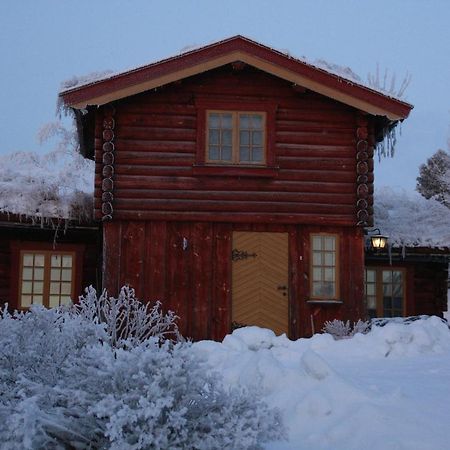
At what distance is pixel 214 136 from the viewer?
38.8ft

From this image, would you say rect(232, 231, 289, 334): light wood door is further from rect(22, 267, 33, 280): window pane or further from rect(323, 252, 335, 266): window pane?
rect(22, 267, 33, 280): window pane

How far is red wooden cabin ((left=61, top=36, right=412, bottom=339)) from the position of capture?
11.4m

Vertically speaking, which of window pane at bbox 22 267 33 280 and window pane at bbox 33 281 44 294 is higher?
window pane at bbox 22 267 33 280

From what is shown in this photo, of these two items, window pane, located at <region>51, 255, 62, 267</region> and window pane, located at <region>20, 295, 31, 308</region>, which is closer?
window pane, located at <region>20, 295, 31, 308</region>

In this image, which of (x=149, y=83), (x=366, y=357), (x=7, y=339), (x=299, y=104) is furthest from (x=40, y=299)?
(x=7, y=339)

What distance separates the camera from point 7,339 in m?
4.03

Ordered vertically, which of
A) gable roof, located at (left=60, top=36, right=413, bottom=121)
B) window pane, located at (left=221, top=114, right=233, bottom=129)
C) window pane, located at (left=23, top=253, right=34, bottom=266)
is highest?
gable roof, located at (left=60, top=36, right=413, bottom=121)

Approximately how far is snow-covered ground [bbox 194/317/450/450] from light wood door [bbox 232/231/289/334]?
294 cm

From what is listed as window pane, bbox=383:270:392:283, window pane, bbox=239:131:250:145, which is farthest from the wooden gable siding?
window pane, bbox=383:270:392:283

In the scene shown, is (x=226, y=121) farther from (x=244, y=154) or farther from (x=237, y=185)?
(x=237, y=185)

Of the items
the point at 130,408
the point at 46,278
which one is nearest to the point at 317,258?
the point at 46,278

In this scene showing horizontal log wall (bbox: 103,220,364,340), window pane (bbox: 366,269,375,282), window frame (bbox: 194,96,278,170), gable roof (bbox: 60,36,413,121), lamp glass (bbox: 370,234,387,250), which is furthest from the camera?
window pane (bbox: 366,269,375,282)

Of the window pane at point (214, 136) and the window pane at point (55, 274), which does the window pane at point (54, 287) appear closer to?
the window pane at point (55, 274)

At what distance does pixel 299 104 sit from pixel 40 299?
20.6 feet
